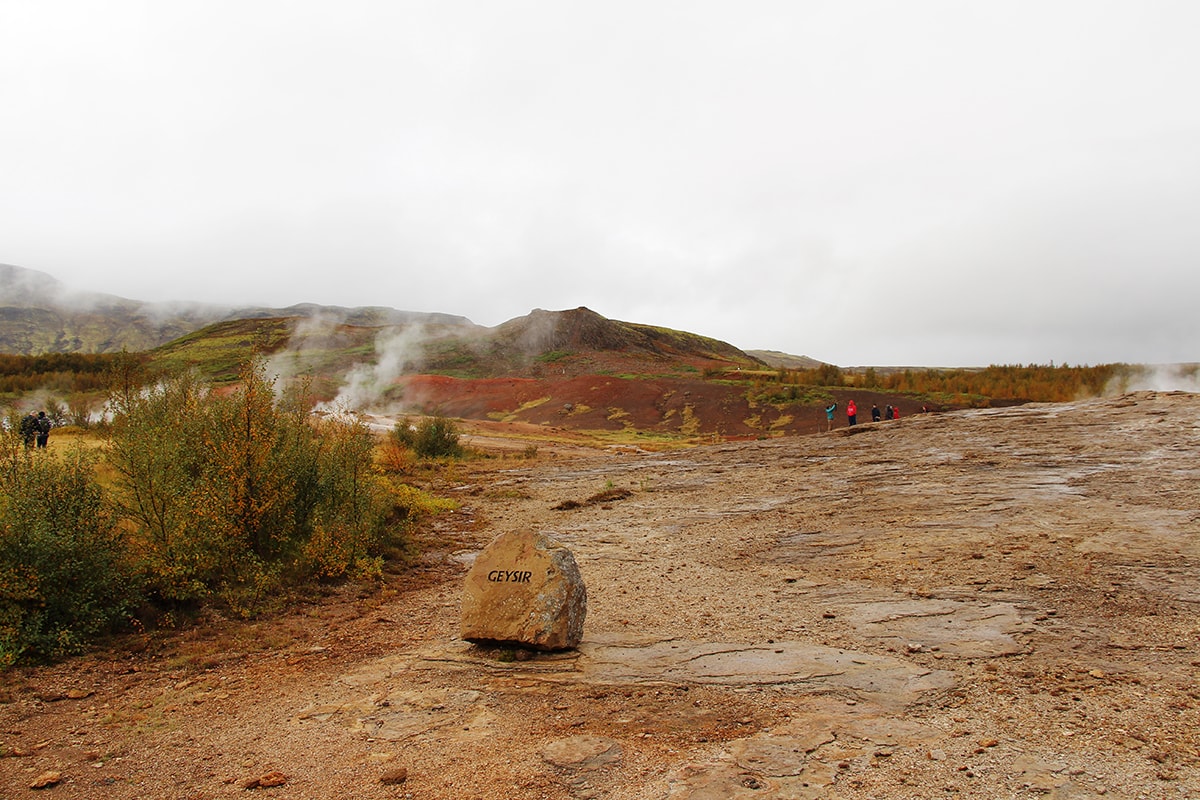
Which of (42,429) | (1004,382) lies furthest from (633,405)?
(42,429)

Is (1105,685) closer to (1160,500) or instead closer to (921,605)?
(921,605)

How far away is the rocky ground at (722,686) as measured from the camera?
4.04 metres

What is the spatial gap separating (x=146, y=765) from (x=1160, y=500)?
14011mm

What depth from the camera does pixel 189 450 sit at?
8.70 m

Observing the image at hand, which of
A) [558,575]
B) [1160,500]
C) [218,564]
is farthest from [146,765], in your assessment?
[1160,500]

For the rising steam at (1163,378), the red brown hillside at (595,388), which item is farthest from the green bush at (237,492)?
the rising steam at (1163,378)

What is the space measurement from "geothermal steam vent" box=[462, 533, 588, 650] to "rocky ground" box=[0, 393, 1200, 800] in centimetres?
21

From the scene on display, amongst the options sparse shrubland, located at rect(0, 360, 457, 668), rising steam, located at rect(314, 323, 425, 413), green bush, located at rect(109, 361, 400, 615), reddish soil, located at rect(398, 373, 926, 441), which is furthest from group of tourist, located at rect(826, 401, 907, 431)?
rising steam, located at rect(314, 323, 425, 413)

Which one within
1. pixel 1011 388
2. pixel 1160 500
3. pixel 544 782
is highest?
pixel 1011 388

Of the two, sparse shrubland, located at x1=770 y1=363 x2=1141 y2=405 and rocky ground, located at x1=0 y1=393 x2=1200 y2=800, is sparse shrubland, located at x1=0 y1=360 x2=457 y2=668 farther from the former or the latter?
sparse shrubland, located at x1=770 y1=363 x2=1141 y2=405

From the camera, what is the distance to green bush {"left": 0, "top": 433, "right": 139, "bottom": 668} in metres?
6.17

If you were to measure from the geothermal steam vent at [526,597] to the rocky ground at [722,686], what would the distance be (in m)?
0.21

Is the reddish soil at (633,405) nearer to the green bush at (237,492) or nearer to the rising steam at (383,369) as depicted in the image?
the rising steam at (383,369)

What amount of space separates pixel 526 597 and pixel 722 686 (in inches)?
73.7
